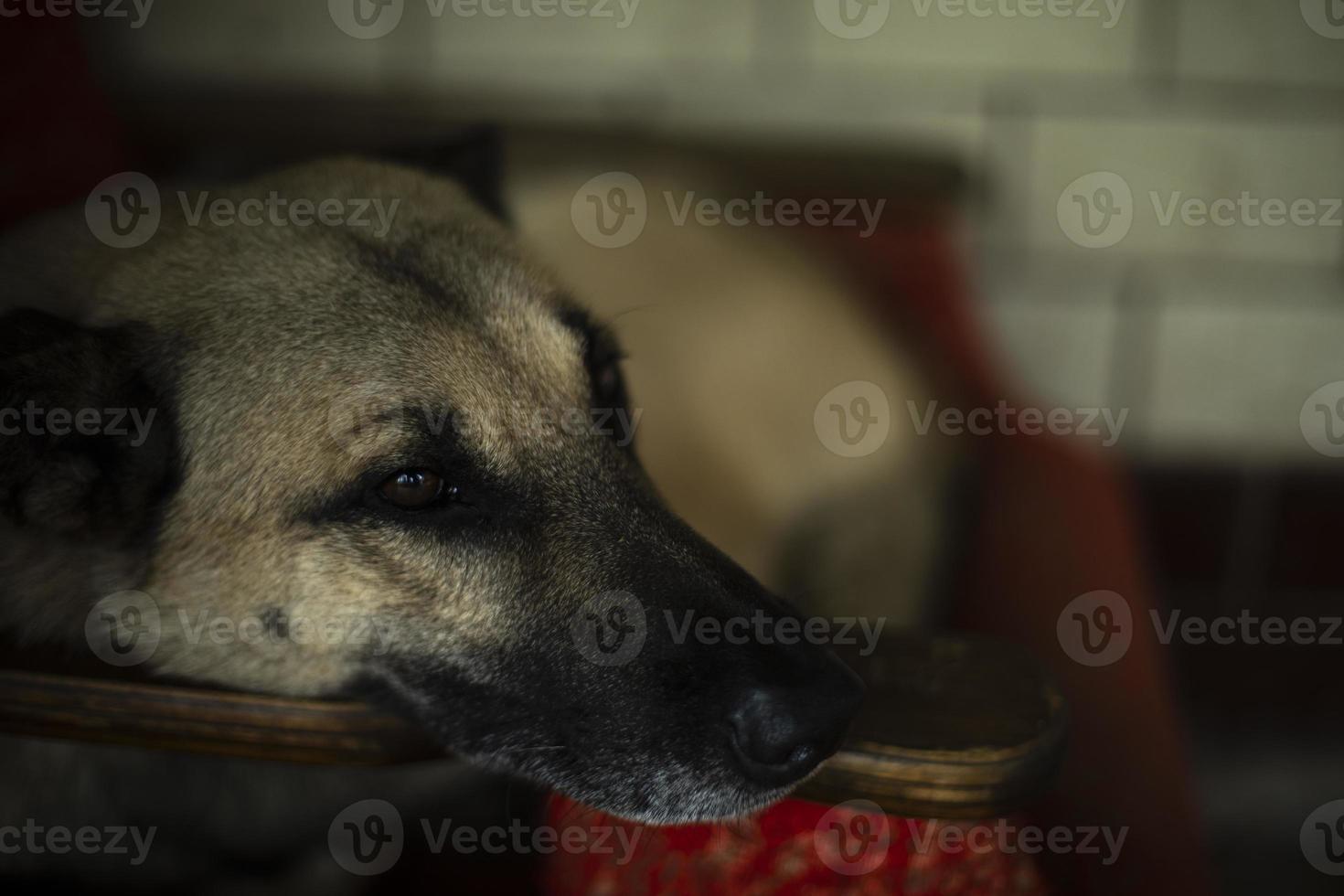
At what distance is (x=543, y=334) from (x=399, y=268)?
20cm

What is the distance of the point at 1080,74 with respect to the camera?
265cm

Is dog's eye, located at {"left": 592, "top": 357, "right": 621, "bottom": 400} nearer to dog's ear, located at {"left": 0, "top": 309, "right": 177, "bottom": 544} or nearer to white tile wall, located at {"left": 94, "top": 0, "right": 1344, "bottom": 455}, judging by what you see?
dog's ear, located at {"left": 0, "top": 309, "right": 177, "bottom": 544}

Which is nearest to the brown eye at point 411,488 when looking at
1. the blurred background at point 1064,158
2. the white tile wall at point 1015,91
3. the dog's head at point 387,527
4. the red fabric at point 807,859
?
the dog's head at point 387,527

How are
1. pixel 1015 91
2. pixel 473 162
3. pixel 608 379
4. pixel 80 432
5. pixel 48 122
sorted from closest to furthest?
1. pixel 80 432
2. pixel 608 379
3. pixel 473 162
4. pixel 48 122
5. pixel 1015 91

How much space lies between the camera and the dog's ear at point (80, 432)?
1062 mm

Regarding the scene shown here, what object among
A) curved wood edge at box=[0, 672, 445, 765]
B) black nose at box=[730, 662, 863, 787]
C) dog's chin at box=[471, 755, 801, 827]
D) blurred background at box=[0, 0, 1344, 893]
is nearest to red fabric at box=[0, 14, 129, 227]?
blurred background at box=[0, 0, 1344, 893]

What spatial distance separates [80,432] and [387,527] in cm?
36

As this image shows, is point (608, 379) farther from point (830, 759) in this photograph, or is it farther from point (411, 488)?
point (830, 759)

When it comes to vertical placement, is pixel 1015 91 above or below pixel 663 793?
above

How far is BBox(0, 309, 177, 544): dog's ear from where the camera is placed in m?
1.06

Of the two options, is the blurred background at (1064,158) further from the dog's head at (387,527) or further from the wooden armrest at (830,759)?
the wooden armrest at (830,759)

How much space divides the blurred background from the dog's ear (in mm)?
1233

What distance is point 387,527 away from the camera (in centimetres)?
114

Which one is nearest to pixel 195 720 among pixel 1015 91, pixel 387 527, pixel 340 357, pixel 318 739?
pixel 318 739
